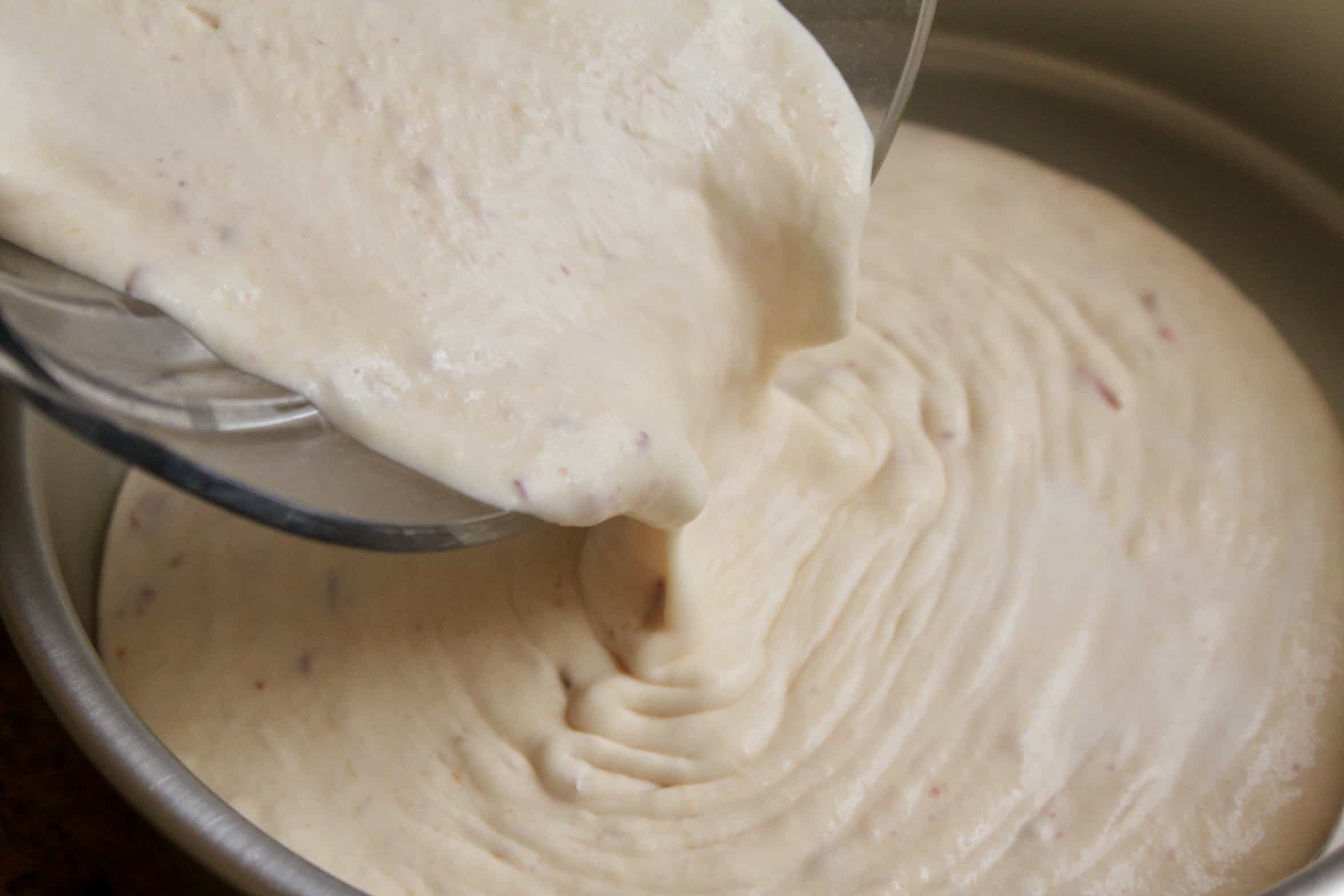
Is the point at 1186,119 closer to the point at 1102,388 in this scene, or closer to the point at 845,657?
the point at 1102,388

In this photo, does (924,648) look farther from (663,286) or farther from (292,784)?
(292,784)

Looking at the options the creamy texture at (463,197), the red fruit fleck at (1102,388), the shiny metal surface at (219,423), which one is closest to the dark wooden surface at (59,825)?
the shiny metal surface at (219,423)

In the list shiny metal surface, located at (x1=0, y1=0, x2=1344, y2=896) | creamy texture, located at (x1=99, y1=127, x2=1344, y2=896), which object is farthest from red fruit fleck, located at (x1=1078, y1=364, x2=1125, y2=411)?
shiny metal surface, located at (x1=0, y1=0, x2=1344, y2=896)

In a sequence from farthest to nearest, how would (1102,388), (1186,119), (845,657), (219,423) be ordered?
(1186,119), (1102,388), (845,657), (219,423)

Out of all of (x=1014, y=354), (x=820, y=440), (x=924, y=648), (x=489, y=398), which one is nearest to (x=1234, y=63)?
(x=1014, y=354)

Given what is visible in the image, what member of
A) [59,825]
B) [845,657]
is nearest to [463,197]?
[845,657]

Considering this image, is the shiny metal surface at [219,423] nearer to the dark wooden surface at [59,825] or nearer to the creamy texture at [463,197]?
the creamy texture at [463,197]
